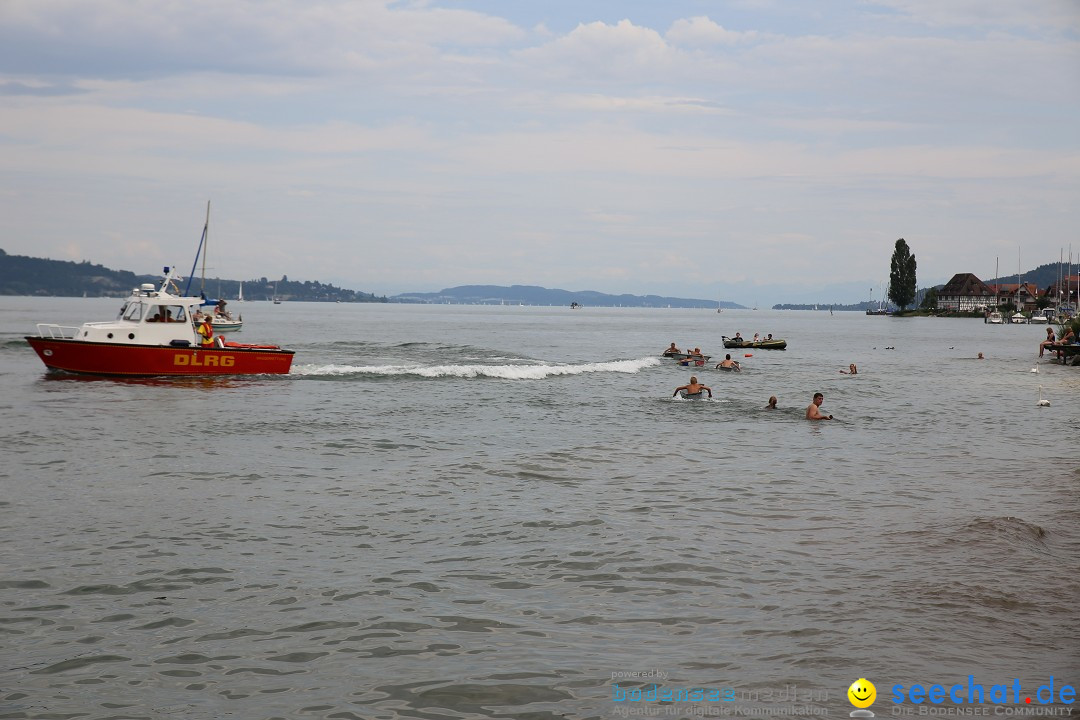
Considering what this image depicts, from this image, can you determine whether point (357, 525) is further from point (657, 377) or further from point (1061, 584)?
point (657, 377)

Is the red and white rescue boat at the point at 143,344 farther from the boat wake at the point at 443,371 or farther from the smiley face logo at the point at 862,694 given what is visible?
the smiley face logo at the point at 862,694

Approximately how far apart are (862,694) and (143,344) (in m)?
34.7

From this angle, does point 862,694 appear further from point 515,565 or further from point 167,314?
point 167,314

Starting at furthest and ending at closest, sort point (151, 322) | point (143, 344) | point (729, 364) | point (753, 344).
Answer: point (753, 344) → point (729, 364) → point (151, 322) → point (143, 344)

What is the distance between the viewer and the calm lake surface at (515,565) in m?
8.52

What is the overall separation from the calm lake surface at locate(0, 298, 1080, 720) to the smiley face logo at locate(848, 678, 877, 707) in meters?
0.10

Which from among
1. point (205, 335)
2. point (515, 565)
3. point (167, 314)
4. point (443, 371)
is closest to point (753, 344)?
point (443, 371)

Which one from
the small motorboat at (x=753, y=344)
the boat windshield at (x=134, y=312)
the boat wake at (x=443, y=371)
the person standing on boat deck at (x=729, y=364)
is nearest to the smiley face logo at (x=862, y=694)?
the boat windshield at (x=134, y=312)

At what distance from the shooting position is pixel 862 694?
7926 mm

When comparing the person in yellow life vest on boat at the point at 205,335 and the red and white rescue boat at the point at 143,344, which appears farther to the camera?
the person in yellow life vest on boat at the point at 205,335

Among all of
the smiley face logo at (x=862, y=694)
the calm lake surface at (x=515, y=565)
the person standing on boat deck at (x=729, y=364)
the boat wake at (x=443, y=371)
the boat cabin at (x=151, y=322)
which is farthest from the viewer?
the person standing on boat deck at (x=729, y=364)

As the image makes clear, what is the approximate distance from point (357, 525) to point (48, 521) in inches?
190

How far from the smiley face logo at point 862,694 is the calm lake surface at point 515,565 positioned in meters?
0.10

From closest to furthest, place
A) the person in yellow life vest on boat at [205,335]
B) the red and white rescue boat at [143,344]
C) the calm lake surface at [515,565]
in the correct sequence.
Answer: the calm lake surface at [515,565], the red and white rescue boat at [143,344], the person in yellow life vest on boat at [205,335]
